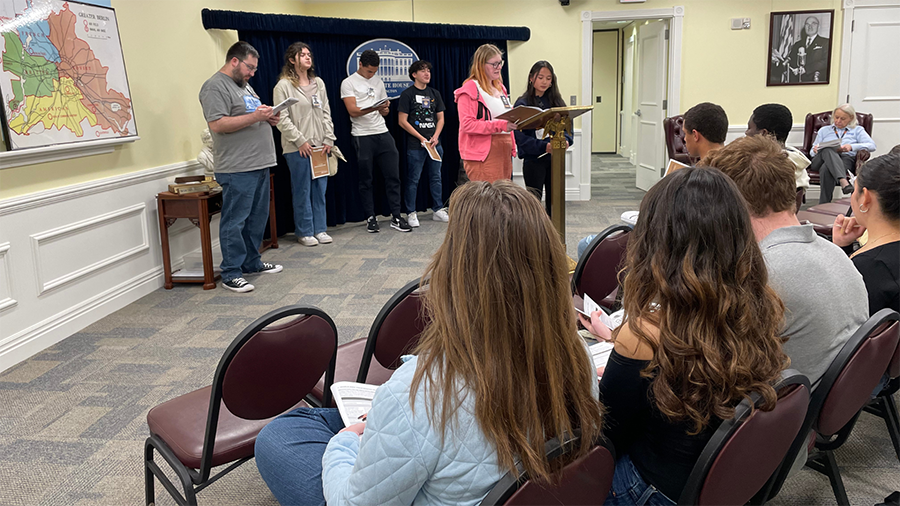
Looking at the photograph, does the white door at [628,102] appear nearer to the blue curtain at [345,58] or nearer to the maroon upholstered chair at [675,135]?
the maroon upholstered chair at [675,135]

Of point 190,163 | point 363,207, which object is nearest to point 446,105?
point 363,207

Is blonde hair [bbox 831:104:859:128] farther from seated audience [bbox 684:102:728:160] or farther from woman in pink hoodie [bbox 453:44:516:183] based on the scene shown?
seated audience [bbox 684:102:728:160]

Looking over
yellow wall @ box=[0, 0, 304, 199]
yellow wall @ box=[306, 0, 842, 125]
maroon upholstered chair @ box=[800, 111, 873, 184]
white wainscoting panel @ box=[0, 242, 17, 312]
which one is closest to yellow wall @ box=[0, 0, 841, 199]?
yellow wall @ box=[306, 0, 842, 125]

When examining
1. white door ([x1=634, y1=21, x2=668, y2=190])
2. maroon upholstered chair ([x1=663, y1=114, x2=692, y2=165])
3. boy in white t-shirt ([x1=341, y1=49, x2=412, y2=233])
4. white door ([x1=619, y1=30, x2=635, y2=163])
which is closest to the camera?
boy in white t-shirt ([x1=341, y1=49, x2=412, y2=233])

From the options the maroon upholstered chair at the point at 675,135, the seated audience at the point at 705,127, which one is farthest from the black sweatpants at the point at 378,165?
the seated audience at the point at 705,127

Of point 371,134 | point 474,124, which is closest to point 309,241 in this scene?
point 371,134

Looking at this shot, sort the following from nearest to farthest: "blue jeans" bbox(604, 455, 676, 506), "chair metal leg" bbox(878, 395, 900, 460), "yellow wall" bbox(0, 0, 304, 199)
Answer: "blue jeans" bbox(604, 455, 676, 506) < "chair metal leg" bbox(878, 395, 900, 460) < "yellow wall" bbox(0, 0, 304, 199)

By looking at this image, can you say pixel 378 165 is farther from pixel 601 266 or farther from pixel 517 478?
pixel 517 478

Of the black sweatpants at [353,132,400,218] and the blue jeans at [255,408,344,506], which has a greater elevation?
the black sweatpants at [353,132,400,218]

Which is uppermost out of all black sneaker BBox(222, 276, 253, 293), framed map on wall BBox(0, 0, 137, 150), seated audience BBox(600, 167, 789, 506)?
framed map on wall BBox(0, 0, 137, 150)

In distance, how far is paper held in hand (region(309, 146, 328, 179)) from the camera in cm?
529

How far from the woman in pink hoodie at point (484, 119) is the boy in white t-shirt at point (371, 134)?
1349mm

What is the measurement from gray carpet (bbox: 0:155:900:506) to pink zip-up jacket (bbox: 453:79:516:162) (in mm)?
915

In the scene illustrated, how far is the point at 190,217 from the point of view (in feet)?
13.7
